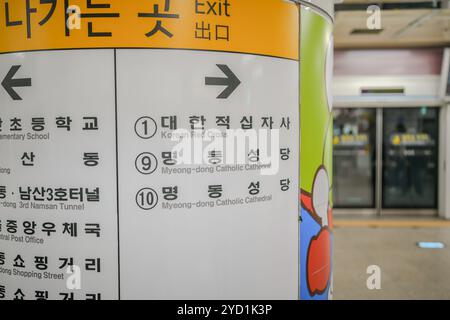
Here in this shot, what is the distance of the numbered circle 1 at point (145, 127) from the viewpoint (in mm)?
2008

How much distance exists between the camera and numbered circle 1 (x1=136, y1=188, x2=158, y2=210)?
204 centimetres

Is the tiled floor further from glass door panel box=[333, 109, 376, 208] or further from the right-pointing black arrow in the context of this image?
the right-pointing black arrow

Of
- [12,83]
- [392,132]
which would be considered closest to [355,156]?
[392,132]

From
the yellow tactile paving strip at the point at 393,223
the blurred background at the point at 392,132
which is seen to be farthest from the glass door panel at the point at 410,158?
the yellow tactile paving strip at the point at 393,223

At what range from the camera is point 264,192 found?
7.36ft

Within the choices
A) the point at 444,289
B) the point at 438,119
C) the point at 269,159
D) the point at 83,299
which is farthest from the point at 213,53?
the point at 438,119

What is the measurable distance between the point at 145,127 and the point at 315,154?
0.99 m

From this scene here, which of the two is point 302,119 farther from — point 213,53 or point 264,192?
point 213,53

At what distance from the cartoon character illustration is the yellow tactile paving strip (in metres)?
5.61

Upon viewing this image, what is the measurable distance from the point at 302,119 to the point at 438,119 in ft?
24.5

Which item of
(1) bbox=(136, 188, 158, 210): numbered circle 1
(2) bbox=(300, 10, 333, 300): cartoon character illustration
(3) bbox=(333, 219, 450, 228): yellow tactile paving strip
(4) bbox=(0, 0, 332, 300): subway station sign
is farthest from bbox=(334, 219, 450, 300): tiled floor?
(1) bbox=(136, 188, 158, 210): numbered circle 1

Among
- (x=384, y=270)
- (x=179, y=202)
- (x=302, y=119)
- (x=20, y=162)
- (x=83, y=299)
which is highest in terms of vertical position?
(x=302, y=119)

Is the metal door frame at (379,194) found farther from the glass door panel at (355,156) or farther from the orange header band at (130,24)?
the orange header band at (130,24)

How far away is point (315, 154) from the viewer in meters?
2.56
